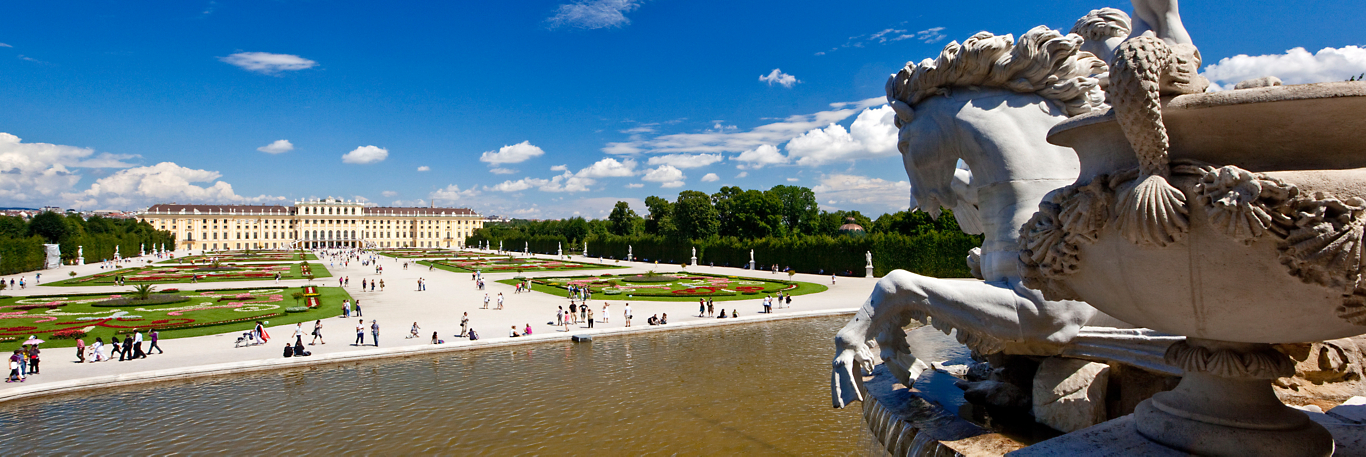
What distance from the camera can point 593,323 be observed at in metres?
19.0

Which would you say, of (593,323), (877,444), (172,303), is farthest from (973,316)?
(172,303)

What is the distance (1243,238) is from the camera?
1.99 meters

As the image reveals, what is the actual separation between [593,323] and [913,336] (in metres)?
10.2

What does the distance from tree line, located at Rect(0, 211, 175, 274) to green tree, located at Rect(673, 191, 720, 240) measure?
43827 mm

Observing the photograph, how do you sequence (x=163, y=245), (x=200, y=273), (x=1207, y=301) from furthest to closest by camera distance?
1. (x=163, y=245)
2. (x=200, y=273)
3. (x=1207, y=301)

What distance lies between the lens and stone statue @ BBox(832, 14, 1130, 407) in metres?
3.69

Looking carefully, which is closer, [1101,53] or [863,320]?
[863,320]

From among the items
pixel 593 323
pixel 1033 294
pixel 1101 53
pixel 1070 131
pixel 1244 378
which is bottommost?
pixel 593 323

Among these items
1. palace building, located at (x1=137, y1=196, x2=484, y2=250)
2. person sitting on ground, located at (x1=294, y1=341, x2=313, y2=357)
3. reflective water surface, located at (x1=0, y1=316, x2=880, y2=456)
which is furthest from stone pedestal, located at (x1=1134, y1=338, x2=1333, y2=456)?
palace building, located at (x1=137, y1=196, x2=484, y2=250)

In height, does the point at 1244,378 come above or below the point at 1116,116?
below

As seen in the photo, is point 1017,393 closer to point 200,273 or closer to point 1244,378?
point 1244,378

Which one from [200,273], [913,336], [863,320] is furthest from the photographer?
[200,273]

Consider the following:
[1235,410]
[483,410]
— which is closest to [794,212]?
[483,410]

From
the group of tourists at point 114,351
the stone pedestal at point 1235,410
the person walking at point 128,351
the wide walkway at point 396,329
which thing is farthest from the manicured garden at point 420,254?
the stone pedestal at point 1235,410
